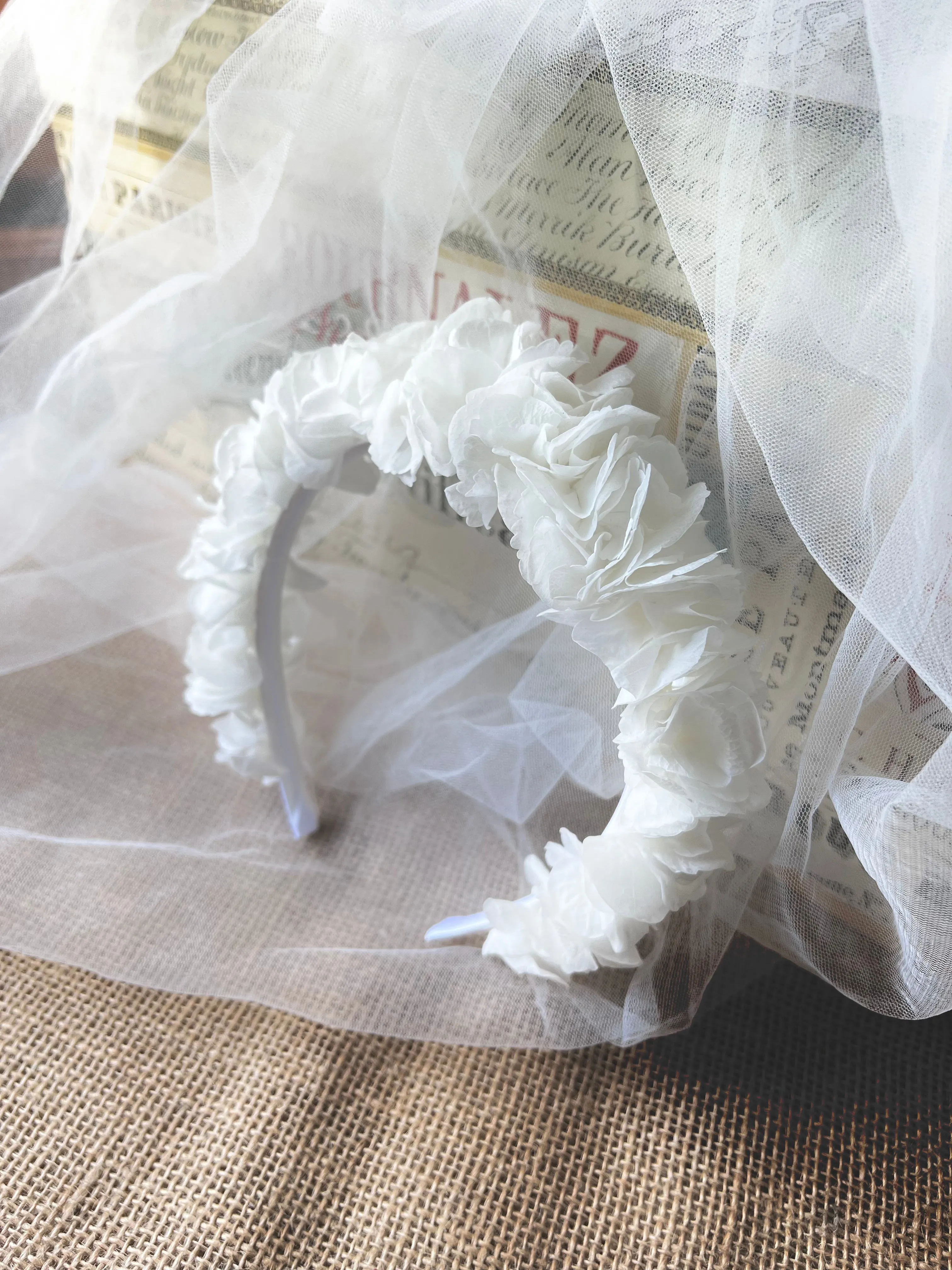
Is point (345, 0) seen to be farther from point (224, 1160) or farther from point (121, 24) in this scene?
point (224, 1160)

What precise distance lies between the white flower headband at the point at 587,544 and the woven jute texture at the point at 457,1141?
0.07 meters

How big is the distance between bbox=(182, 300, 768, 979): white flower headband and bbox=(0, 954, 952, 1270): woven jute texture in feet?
0.24

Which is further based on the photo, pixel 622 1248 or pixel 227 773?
pixel 227 773

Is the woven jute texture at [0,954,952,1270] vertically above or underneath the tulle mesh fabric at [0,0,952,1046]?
underneath

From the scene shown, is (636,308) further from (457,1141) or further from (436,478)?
(457,1141)

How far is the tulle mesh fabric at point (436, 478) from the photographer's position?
0.33 metres

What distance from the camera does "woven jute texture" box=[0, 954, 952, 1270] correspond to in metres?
0.41

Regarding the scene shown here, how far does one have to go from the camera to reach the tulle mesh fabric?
0.33m

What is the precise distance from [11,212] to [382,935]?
1.47 ft

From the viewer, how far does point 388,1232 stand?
0.41 metres

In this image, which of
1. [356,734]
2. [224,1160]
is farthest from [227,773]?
[224,1160]

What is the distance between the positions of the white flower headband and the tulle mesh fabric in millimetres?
35

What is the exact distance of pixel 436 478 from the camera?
1.86 ft

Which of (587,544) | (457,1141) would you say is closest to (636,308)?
(587,544)
